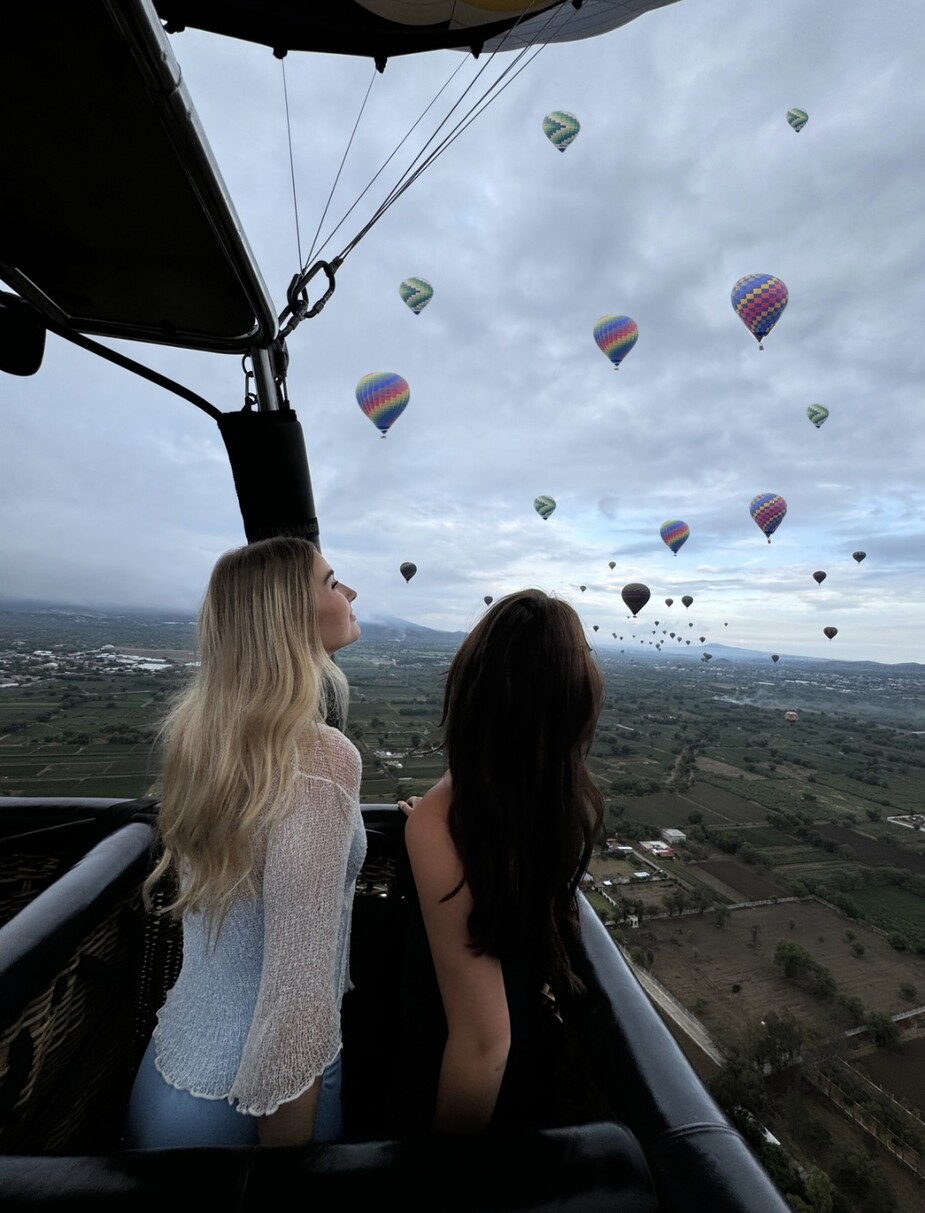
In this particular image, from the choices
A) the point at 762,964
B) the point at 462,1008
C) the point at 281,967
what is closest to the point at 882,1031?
the point at 762,964

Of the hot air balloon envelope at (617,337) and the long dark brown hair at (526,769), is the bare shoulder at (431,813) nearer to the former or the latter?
the long dark brown hair at (526,769)

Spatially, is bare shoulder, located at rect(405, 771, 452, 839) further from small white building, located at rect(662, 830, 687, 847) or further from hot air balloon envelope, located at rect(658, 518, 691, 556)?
hot air balloon envelope, located at rect(658, 518, 691, 556)

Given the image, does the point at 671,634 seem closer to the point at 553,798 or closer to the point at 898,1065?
the point at 898,1065

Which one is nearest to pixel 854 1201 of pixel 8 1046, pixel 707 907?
pixel 707 907

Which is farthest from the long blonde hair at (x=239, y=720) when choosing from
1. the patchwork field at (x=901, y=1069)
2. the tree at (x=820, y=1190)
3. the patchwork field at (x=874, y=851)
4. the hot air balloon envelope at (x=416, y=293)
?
the patchwork field at (x=874, y=851)

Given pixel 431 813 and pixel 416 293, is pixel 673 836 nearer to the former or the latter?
pixel 416 293
